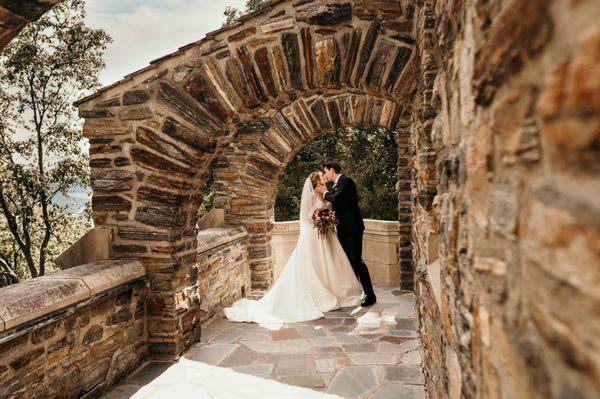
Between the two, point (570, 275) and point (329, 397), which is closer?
point (570, 275)

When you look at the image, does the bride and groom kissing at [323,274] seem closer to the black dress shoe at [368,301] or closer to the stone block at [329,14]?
the black dress shoe at [368,301]

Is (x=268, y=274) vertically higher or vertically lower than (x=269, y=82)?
lower

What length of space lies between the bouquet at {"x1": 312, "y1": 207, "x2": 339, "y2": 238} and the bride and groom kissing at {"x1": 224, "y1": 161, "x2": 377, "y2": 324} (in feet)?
0.26

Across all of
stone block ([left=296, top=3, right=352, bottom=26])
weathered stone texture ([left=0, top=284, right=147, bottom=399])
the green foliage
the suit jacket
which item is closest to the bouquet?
the suit jacket

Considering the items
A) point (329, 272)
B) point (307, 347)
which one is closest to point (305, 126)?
point (329, 272)

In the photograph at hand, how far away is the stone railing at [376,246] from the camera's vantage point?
7.14 meters

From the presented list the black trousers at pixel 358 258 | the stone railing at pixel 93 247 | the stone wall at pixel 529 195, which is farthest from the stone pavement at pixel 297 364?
the stone wall at pixel 529 195

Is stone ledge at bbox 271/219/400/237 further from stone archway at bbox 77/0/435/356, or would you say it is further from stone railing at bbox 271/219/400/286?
stone archway at bbox 77/0/435/356

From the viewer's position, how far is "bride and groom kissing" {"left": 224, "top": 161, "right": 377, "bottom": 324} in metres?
5.56

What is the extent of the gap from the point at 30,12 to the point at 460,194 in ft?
8.99

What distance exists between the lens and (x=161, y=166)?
13.0 feet

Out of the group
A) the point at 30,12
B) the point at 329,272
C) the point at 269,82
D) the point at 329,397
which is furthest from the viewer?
the point at 329,272

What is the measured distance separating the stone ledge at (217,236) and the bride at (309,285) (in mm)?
883

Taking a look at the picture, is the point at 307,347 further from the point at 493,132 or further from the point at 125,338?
the point at 493,132
